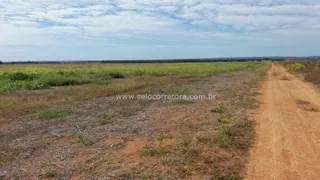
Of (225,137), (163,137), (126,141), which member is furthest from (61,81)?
(225,137)

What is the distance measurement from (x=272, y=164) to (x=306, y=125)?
11.8ft

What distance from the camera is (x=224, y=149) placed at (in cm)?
A: 633

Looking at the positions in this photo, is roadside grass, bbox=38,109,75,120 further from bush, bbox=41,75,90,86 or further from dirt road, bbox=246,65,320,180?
bush, bbox=41,75,90,86

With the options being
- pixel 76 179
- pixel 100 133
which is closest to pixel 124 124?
pixel 100 133

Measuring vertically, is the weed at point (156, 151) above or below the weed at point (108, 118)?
above

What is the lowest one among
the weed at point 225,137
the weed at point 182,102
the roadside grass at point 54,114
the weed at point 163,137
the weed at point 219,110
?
the weed at point 182,102

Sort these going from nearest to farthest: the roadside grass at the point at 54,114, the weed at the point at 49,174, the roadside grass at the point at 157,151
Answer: the weed at the point at 49,174
the roadside grass at the point at 157,151
the roadside grass at the point at 54,114

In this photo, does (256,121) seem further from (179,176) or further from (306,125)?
(179,176)

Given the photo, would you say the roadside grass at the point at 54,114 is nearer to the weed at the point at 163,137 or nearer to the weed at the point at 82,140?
the weed at the point at 82,140

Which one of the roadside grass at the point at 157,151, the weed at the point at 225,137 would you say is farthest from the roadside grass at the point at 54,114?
the weed at the point at 225,137

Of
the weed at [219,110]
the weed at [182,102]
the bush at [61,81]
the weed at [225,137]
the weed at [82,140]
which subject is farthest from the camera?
the bush at [61,81]

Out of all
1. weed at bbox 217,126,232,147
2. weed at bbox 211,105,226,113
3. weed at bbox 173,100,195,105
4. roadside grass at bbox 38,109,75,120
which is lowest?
weed at bbox 173,100,195,105

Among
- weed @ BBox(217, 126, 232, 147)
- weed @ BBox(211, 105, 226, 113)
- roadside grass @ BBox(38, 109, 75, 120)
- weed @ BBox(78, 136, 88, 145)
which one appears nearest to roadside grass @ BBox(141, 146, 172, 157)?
weed @ BBox(217, 126, 232, 147)

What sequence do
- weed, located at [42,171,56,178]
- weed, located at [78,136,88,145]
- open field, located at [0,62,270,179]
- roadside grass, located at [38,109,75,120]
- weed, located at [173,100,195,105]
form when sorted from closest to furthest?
1. weed, located at [42,171,56,178]
2. open field, located at [0,62,270,179]
3. weed, located at [78,136,88,145]
4. roadside grass, located at [38,109,75,120]
5. weed, located at [173,100,195,105]
